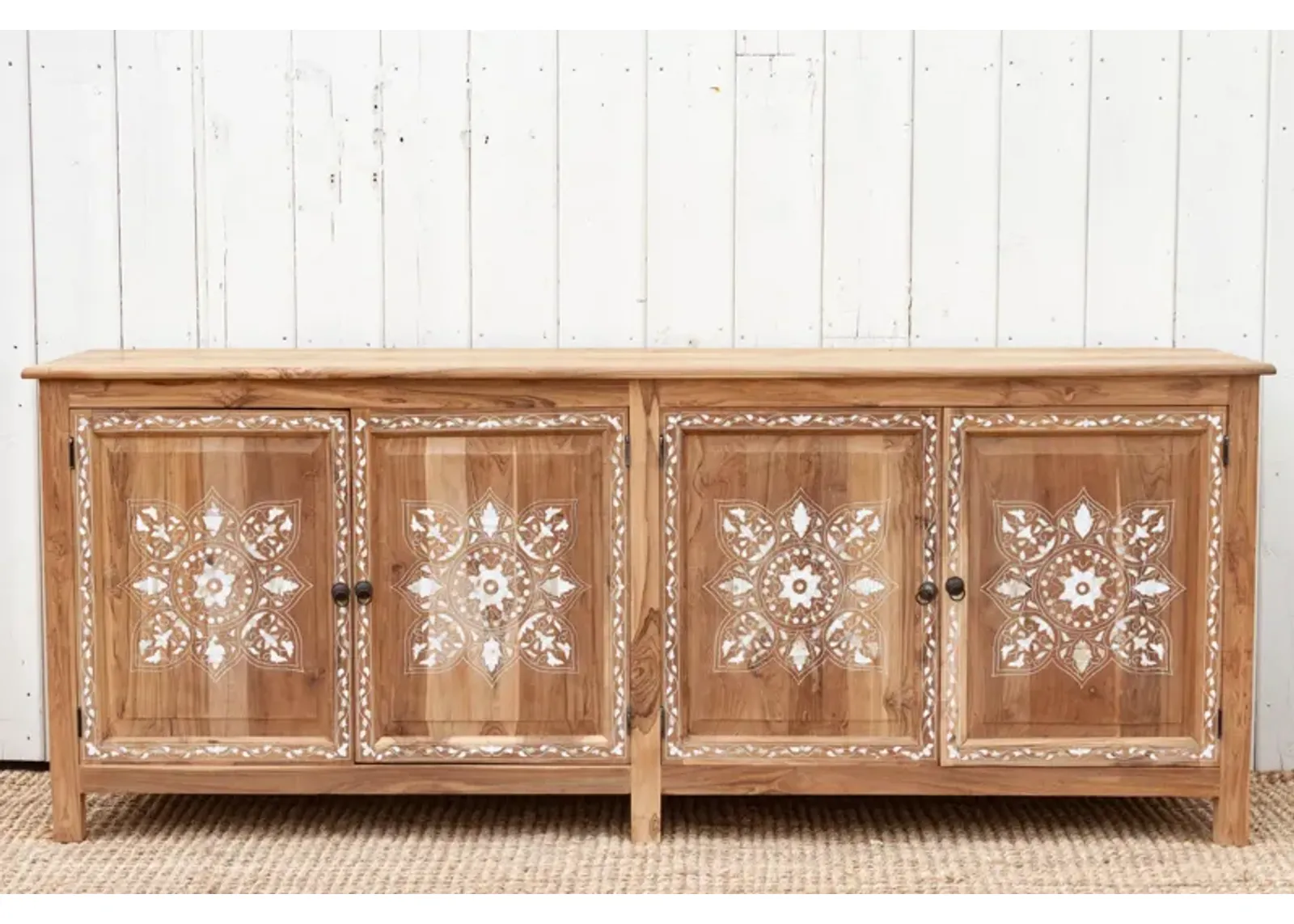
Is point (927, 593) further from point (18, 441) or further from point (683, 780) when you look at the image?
point (18, 441)

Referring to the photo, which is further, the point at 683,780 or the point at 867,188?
the point at 867,188

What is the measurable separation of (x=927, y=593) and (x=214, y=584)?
1344mm

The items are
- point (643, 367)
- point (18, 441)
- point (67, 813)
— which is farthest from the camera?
point (18, 441)

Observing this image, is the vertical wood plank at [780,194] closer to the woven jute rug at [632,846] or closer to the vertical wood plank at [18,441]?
the woven jute rug at [632,846]

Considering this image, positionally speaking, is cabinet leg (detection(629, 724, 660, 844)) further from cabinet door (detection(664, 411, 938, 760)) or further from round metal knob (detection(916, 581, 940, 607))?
round metal knob (detection(916, 581, 940, 607))

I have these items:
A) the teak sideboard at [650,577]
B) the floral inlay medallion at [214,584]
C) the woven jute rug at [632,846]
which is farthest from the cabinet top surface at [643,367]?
the woven jute rug at [632,846]

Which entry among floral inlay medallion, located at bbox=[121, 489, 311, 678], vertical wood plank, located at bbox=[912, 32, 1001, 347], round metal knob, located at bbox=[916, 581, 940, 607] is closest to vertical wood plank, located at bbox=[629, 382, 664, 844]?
round metal knob, located at bbox=[916, 581, 940, 607]

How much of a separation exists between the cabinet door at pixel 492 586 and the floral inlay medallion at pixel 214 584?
148 mm

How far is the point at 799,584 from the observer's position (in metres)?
3.22

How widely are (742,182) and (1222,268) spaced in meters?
1.05

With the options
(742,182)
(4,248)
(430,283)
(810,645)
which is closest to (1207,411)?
(810,645)

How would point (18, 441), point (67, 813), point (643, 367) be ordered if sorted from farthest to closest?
point (18, 441) → point (67, 813) → point (643, 367)

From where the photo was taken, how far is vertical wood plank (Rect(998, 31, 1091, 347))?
12.0 ft

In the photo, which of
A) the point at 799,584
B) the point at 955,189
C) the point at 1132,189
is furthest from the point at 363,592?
the point at 1132,189
